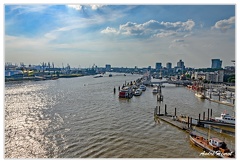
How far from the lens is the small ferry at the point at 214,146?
326cm

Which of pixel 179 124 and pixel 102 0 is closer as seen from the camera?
pixel 102 0

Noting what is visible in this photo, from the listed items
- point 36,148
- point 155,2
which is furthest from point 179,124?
point 155,2

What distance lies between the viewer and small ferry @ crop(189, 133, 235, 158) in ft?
Answer: 10.7

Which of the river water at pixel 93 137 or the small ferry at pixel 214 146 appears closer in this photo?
the small ferry at pixel 214 146

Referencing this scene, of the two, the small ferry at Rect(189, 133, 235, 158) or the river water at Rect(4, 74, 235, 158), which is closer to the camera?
the small ferry at Rect(189, 133, 235, 158)

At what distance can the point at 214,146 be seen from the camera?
11.8ft

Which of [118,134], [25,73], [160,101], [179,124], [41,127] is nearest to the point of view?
[118,134]

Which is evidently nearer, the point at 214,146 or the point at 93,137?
the point at 214,146

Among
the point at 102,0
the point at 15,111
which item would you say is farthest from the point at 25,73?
the point at 102,0

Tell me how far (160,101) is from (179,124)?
401 centimetres

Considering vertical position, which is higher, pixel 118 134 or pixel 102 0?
pixel 102 0

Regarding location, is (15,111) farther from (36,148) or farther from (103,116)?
(36,148)

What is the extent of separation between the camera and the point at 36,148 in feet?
11.8

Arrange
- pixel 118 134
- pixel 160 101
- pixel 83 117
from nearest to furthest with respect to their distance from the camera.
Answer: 1. pixel 118 134
2. pixel 83 117
3. pixel 160 101
